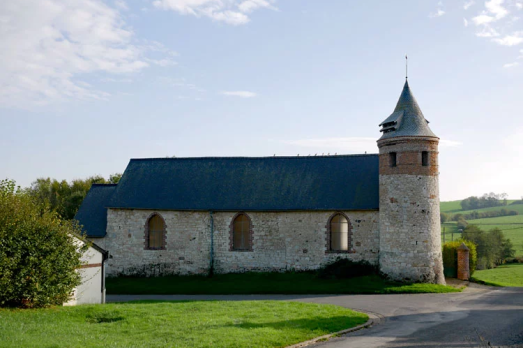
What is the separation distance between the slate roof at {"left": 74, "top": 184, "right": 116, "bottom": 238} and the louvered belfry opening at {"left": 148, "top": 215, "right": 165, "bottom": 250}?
124 inches

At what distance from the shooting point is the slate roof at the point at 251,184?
95.4 ft

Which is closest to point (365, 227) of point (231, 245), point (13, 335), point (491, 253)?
point (231, 245)

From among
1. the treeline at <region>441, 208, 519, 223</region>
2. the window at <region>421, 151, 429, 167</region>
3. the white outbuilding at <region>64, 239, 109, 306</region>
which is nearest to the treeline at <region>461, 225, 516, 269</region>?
the window at <region>421, 151, 429, 167</region>

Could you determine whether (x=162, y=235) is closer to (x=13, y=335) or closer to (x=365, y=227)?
(x=365, y=227)

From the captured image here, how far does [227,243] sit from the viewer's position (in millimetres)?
29438

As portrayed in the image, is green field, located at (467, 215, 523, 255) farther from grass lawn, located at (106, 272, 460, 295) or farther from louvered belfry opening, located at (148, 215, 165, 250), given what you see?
louvered belfry opening, located at (148, 215, 165, 250)

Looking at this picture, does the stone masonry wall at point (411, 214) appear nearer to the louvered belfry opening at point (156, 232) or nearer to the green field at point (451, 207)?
the louvered belfry opening at point (156, 232)

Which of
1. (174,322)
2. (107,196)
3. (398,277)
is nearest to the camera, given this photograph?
(174,322)

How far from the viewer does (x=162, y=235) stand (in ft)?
99.7

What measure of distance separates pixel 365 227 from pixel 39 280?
1777 cm

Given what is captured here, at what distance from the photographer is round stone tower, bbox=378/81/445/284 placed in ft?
85.0

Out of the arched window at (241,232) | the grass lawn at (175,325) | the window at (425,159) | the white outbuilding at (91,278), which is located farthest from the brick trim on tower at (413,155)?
the white outbuilding at (91,278)

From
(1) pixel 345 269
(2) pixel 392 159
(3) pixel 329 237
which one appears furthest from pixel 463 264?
(3) pixel 329 237

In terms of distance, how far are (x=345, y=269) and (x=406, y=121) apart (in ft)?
29.9
